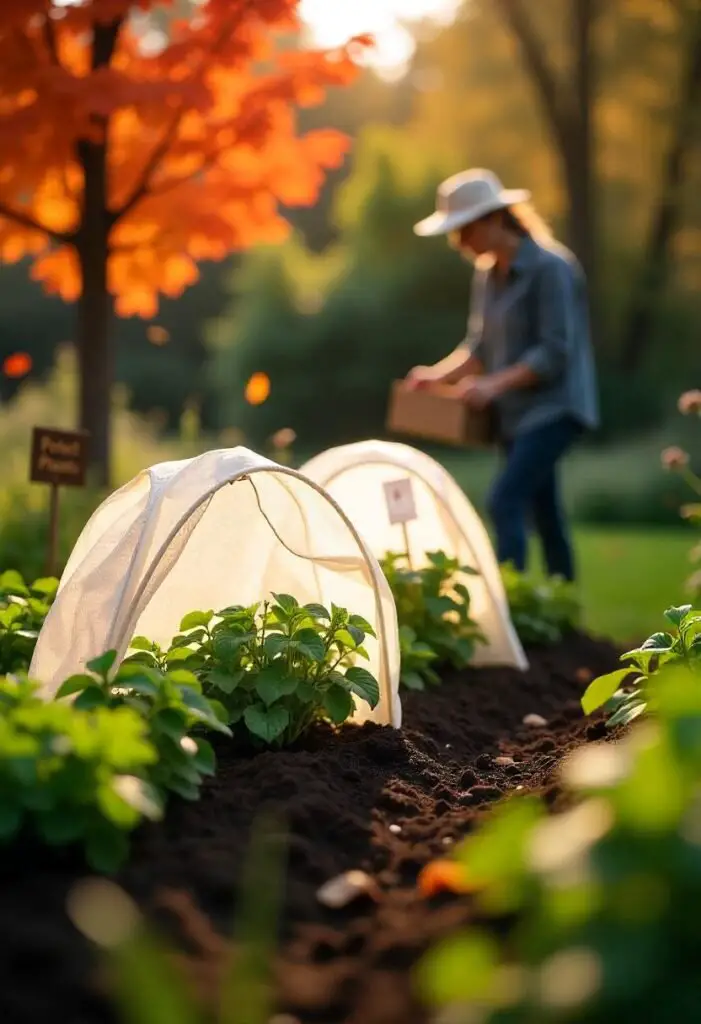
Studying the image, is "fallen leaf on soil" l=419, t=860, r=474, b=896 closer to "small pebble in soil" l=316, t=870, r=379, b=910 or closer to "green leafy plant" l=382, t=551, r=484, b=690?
"small pebble in soil" l=316, t=870, r=379, b=910

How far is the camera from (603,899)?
144cm

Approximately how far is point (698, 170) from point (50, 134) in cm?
1374

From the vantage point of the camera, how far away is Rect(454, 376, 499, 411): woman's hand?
582cm

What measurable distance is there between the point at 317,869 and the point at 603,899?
105 centimetres

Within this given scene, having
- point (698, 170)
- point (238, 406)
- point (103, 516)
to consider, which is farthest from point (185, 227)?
point (698, 170)

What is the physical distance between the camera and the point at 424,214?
18578mm

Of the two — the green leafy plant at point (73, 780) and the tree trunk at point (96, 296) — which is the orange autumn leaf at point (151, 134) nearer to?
the tree trunk at point (96, 296)

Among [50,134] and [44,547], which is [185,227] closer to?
[50,134]

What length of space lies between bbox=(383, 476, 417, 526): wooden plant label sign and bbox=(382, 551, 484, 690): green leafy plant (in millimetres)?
169

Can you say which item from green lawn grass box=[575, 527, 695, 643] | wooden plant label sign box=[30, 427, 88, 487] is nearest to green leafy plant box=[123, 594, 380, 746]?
wooden plant label sign box=[30, 427, 88, 487]

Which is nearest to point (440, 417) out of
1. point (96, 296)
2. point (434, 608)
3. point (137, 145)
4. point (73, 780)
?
point (434, 608)

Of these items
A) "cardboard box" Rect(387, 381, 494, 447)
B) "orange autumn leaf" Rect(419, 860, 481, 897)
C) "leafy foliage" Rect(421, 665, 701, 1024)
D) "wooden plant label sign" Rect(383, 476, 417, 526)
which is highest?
"cardboard box" Rect(387, 381, 494, 447)

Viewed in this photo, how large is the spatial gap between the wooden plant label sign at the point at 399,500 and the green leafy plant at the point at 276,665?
126cm

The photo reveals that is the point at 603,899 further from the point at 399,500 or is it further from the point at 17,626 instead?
the point at 399,500
